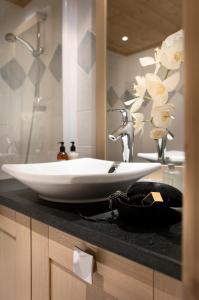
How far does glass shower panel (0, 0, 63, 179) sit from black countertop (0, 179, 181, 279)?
689 mm

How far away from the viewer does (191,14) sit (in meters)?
0.20

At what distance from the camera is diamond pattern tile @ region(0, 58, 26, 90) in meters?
1.48

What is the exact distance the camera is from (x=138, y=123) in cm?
113

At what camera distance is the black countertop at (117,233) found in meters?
0.48

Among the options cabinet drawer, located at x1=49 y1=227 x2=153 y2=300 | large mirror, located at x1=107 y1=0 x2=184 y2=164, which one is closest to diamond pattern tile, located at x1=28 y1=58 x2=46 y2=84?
large mirror, located at x1=107 y1=0 x2=184 y2=164

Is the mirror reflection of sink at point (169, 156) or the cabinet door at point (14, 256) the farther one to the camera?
the mirror reflection of sink at point (169, 156)

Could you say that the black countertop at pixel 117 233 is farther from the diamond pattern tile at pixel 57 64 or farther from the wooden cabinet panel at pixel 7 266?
the diamond pattern tile at pixel 57 64

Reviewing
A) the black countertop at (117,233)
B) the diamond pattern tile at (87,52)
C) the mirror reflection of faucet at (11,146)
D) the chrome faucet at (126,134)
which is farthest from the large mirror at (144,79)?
the mirror reflection of faucet at (11,146)

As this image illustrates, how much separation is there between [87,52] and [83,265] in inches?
46.3

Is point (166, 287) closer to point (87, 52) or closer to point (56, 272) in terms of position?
point (56, 272)

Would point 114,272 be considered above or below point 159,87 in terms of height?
below

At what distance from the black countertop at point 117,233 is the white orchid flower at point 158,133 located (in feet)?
1.26

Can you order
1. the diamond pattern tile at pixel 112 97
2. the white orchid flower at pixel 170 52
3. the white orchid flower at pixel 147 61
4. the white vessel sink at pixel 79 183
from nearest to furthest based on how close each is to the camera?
the white vessel sink at pixel 79 183 < the white orchid flower at pixel 170 52 < the white orchid flower at pixel 147 61 < the diamond pattern tile at pixel 112 97

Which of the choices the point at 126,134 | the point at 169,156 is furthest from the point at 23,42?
the point at 169,156
